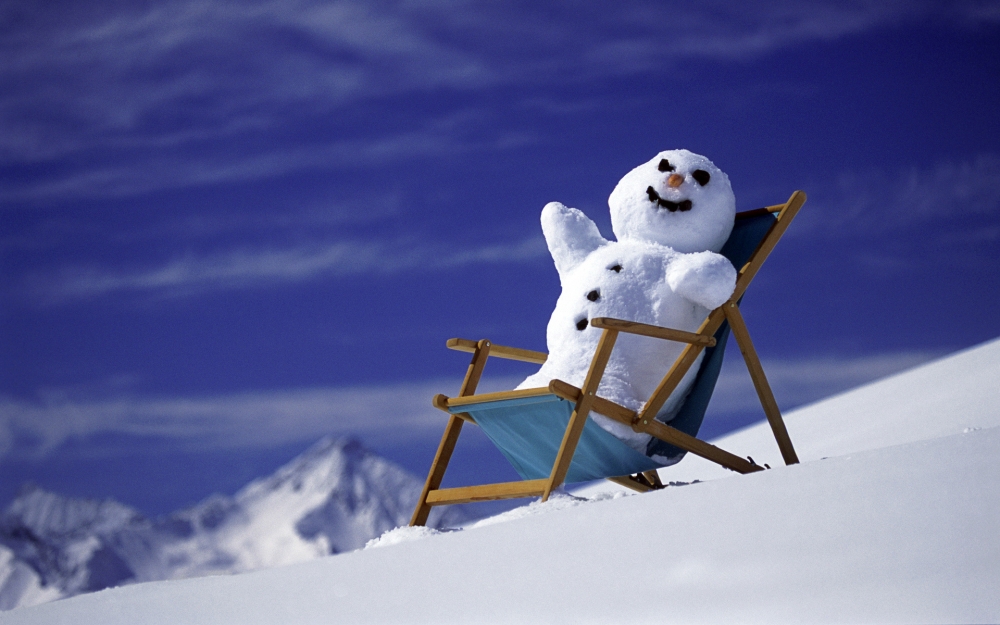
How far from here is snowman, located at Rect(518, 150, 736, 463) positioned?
4.23 m

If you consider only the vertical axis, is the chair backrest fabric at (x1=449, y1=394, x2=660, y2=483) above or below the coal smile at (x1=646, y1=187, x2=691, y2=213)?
below

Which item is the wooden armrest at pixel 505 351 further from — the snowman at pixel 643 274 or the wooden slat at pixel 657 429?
the wooden slat at pixel 657 429

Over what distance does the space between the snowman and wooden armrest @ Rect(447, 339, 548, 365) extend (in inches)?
11.1

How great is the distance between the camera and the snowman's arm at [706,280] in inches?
164

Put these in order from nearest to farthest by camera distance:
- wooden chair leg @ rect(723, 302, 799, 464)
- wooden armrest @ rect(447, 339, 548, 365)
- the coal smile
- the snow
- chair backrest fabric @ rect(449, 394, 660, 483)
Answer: the snow → chair backrest fabric @ rect(449, 394, 660, 483) → wooden chair leg @ rect(723, 302, 799, 464) → the coal smile → wooden armrest @ rect(447, 339, 548, 365)

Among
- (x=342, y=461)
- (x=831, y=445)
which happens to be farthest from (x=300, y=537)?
(x=831, y=445)

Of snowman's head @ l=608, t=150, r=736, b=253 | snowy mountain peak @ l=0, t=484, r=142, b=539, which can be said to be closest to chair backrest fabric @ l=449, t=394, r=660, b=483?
snowman's head @ l=608, t=150, r=736, b=253

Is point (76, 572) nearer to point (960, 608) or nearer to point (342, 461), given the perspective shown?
point (342, 461)

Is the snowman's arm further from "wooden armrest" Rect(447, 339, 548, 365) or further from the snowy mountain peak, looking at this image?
the snowy mountain peak

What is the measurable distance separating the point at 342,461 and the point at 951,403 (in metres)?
61.3

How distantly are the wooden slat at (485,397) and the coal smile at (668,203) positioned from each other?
106 cm

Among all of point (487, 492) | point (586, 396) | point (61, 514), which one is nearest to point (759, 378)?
point (586, 396)

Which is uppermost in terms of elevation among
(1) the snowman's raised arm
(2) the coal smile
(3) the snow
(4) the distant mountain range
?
(4) the distant mountain range

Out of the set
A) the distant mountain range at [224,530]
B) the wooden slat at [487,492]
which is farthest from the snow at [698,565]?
the distant mountain range at [224,530]
